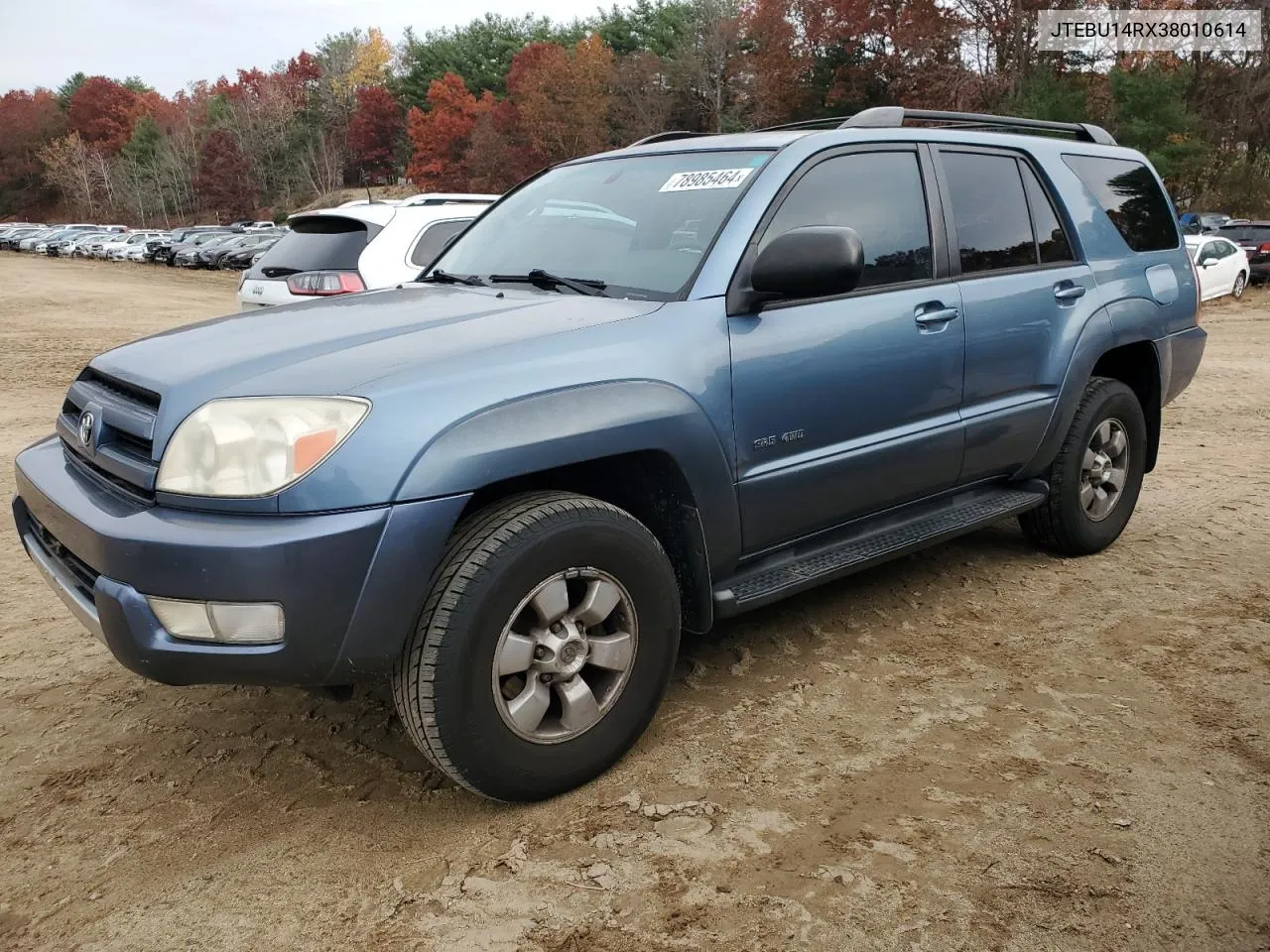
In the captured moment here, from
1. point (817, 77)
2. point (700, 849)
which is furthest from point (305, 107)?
point (700, 849)

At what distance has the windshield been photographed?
127 inches

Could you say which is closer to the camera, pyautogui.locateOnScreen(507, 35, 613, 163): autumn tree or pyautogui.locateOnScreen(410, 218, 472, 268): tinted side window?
pyautogui.locateOnScreen(410, 218, 472, 268): tinted side window

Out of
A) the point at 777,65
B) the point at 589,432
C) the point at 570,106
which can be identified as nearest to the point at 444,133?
the point at 570,106

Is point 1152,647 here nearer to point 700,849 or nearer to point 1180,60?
point 700,849

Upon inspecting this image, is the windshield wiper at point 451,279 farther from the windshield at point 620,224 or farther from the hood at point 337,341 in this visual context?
the hood at point 337,341

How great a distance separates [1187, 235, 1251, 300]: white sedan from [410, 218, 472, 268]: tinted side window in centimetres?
1536

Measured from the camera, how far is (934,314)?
142 inches

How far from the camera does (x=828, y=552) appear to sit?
3494 mm

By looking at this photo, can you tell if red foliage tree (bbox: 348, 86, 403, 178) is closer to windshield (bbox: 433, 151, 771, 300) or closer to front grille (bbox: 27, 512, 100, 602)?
windshield (bbox: 433, 151, 771, 300)

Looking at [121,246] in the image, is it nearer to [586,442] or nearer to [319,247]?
[319,247]

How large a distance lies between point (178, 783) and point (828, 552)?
2.14m

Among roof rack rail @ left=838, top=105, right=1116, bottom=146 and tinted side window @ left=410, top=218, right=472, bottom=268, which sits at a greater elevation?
roof rack rail @ left=838, top=105, right=1116, bottom=146

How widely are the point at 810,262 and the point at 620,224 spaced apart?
833mm

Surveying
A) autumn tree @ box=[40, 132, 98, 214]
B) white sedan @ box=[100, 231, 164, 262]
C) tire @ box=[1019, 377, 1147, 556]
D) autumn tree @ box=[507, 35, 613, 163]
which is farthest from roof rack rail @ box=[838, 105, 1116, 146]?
autumn tree @ box=[40, 132, 98, 214]
